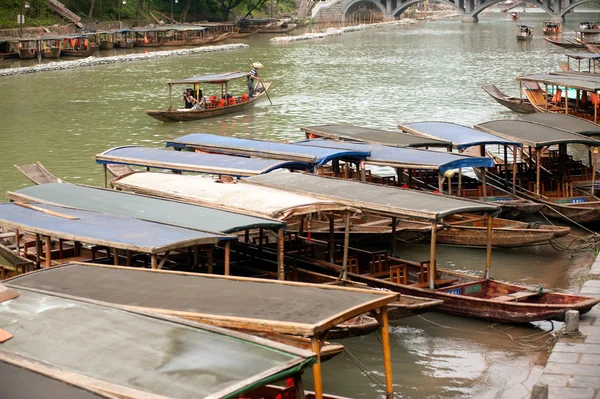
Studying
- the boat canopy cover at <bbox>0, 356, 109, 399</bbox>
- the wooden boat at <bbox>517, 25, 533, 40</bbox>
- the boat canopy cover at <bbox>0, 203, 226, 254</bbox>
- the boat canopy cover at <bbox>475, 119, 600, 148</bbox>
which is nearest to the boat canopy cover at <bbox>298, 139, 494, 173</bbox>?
the boat canopy cover at <bbox>475, 119, 600, 148</bbox>

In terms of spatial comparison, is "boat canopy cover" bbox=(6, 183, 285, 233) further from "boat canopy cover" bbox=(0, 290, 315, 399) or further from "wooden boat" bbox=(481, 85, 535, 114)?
"wooden boat" bbox=(481, 85, 535, 114)

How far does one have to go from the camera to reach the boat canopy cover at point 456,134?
1948cm

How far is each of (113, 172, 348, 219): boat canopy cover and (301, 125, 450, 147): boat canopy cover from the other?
5.38 meters

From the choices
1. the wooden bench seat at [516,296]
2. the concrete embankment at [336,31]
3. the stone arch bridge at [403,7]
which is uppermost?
the stone arch bridge at [403,7]

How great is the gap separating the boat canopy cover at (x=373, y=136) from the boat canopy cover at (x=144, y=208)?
6.57 metres

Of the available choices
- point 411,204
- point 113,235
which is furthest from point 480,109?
point 113,235

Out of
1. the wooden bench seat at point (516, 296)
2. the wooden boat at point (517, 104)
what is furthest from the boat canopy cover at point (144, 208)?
the wooden boat at point (517, 104)

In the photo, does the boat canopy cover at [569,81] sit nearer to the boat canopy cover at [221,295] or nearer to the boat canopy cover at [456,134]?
the boat canopy cover at [456,134]

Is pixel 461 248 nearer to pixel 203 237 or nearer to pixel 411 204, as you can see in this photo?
pixel 411 204

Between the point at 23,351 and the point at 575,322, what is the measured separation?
22.5 ft

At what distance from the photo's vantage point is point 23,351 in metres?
8.00

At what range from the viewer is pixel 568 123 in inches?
872

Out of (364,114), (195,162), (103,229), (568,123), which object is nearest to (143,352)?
(103,229)

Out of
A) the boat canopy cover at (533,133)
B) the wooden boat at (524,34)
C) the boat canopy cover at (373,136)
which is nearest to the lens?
the boat canopy cover at (533,133)
